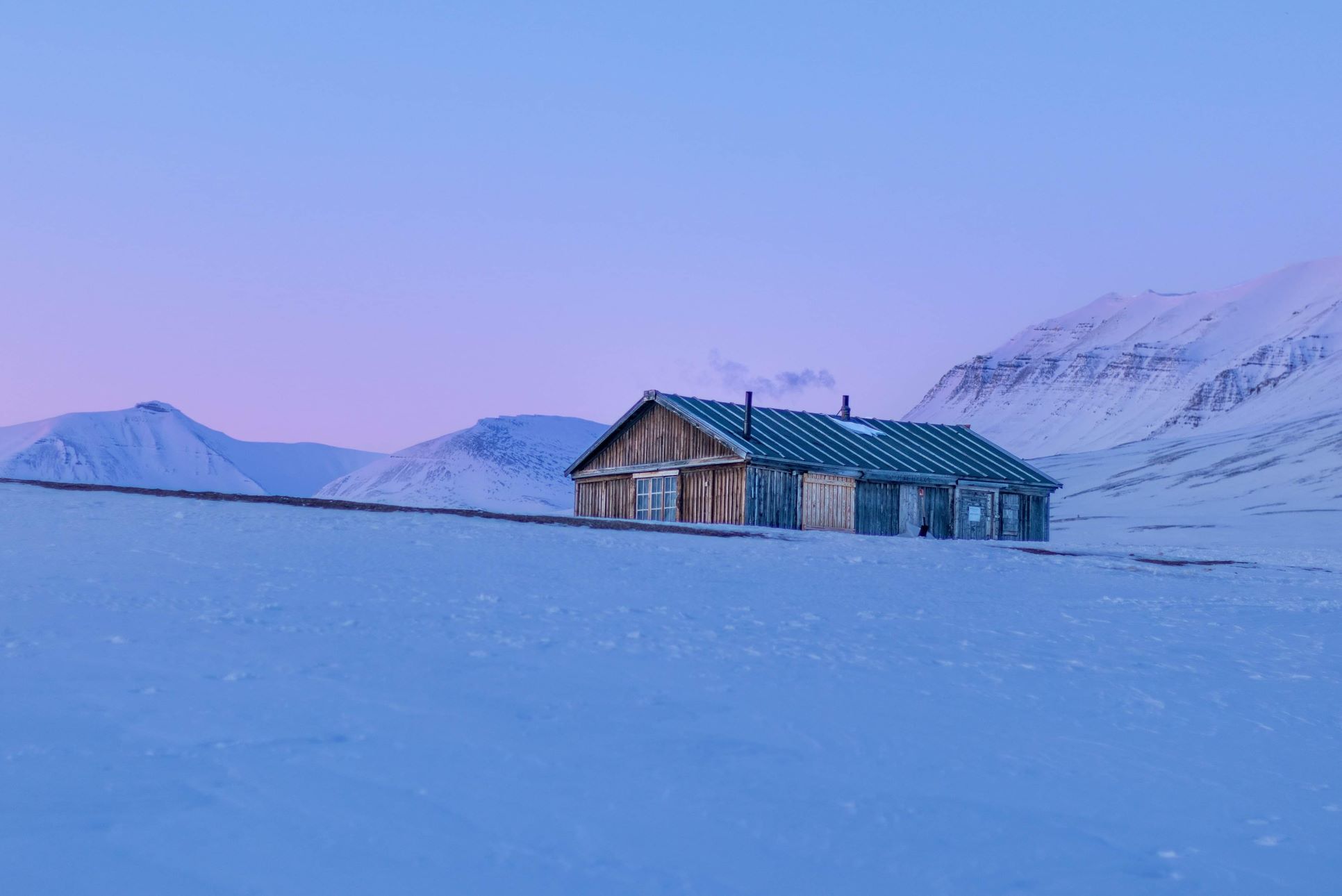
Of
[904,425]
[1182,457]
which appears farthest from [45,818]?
[1182,457]

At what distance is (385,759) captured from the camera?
6516mm

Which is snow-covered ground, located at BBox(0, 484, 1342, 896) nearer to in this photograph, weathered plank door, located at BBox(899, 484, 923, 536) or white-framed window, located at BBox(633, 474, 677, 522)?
white-framed window, located at BBox(633, 474, 677, 522)

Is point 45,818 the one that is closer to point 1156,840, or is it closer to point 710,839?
point 710,839

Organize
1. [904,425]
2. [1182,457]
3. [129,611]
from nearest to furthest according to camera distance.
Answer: [129,611]
[904,425]
[1182,457]

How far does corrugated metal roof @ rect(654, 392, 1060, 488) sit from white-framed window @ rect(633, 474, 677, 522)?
2254 millimetres

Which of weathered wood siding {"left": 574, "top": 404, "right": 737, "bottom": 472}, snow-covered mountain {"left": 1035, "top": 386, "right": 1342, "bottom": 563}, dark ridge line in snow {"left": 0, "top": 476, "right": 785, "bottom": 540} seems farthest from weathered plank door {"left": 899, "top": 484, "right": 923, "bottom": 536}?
dark ridge line in snow {"left": 0, "top": 476, "right": 785, "bottom": 540}

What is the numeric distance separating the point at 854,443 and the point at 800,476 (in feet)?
12.8

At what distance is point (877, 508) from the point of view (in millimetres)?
34969

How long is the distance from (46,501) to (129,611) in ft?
30.9

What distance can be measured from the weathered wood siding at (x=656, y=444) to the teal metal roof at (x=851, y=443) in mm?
381

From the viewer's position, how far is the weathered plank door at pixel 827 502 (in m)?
33.4

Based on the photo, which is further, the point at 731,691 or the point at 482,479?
the point at 482,479

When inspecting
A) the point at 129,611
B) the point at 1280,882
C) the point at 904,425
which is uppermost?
the point at 904,425

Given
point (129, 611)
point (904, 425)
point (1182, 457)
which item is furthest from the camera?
point (1182, 457)
